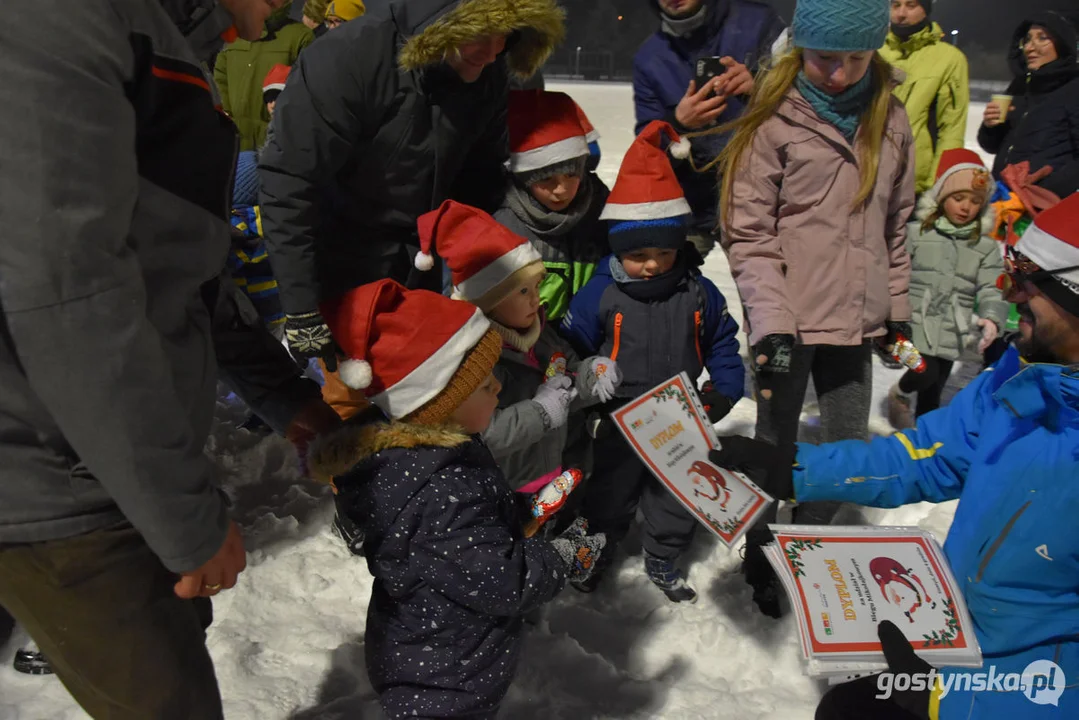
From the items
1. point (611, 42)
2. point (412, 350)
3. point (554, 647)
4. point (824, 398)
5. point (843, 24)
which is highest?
point (843, 24)

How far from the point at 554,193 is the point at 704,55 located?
35.8 inches

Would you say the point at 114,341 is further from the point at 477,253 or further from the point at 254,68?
the point at 254,68

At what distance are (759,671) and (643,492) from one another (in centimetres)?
69

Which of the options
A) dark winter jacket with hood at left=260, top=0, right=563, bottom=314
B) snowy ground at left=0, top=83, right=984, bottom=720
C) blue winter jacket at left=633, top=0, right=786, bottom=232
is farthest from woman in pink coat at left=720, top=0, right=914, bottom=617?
dark winter jacket with hood at left=260, top=0, right=563, bottom=314

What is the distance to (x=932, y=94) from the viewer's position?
406 cm

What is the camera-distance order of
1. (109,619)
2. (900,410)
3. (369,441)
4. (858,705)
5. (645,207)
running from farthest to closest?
1. (900,410)
2. (645,207)
3. (858,705)
4. (369,441)
5. (109,619)

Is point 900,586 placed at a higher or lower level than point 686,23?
lower

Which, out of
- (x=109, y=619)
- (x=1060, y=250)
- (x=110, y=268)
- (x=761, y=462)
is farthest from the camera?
(x=761, y=462)

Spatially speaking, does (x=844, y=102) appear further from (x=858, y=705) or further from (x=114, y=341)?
(x=114, y=341)

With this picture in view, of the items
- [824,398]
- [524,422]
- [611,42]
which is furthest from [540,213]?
[611,42]

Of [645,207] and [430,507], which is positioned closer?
[430,507]

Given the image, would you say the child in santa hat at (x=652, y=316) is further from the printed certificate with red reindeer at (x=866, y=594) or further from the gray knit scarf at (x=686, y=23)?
the printed certificate with red reindeer at (x=866, y=594)

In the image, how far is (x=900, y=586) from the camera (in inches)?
62.6

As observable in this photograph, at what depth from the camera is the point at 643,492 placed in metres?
2.61
